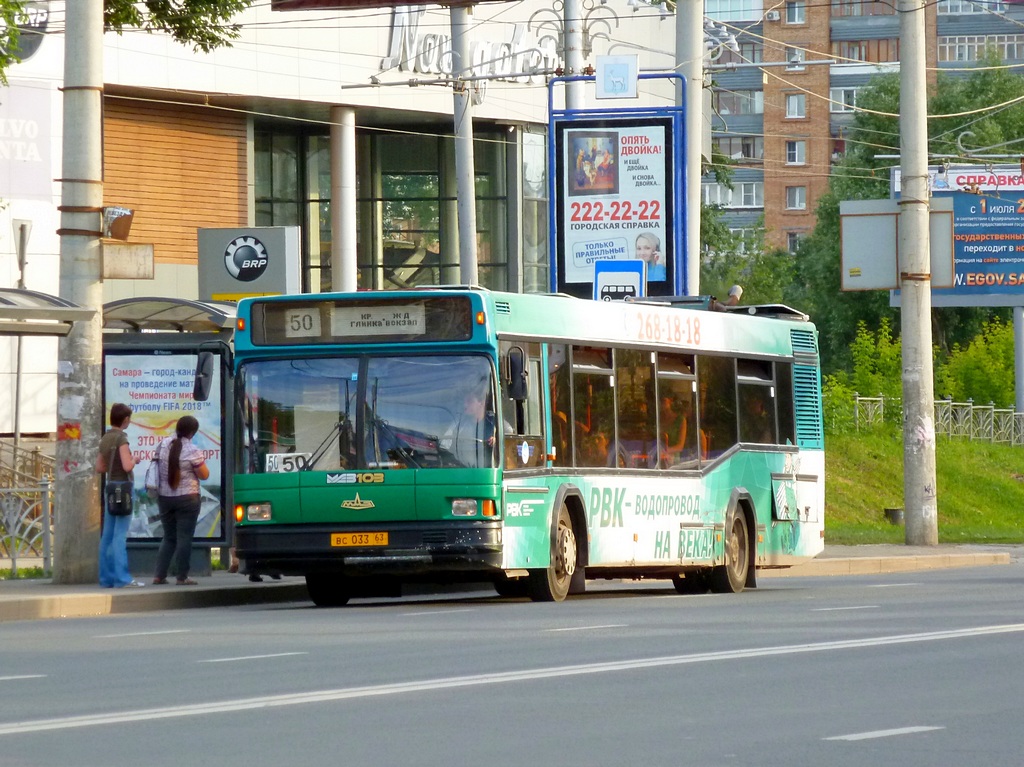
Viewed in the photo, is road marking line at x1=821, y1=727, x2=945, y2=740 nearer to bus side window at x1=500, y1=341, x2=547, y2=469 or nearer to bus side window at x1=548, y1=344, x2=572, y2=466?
bus side window at x1=500, y1=341, x2=547, y2=469

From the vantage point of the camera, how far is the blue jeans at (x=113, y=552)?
19.9 m

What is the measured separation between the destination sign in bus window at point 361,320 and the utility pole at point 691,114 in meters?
10.3

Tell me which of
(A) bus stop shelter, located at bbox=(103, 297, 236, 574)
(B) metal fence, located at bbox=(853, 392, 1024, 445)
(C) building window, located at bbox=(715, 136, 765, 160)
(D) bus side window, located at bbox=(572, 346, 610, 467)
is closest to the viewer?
(D) bus side window, located at bbox=(572, 346, 610, 467)

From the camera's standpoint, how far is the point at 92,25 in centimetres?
2030

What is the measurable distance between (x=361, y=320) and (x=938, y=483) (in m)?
31.0

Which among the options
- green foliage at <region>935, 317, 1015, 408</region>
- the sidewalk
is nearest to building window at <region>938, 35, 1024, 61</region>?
green foliage at <region>935, 317, 1015, 408</region>

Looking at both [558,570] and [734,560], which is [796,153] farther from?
[558,570]

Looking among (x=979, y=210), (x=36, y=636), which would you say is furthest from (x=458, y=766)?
(x=979, y=210)

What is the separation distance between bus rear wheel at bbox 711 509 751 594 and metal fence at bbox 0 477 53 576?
7.06 meters

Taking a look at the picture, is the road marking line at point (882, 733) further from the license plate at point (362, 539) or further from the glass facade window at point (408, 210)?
the glass facade window at point (408, 210)

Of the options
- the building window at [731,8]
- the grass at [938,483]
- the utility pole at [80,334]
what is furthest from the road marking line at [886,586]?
the building window at [731,8]

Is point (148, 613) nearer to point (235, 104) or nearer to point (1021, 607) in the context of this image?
point (1021, 607)

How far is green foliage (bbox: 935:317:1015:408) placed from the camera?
2421 inches

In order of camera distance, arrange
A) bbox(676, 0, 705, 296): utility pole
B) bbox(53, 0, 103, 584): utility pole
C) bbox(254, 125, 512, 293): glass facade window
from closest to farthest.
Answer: bbox(53, 0, 103, 584): utility pole
bbox(676, 0, 705, 296): utility pole
bbox(254, 125, 512, 293): glass facade window
